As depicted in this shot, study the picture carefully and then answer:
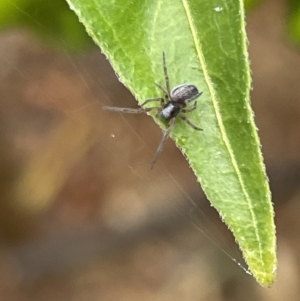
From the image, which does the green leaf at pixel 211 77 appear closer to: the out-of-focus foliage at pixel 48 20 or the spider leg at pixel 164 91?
the spider leg at pixel 164 91

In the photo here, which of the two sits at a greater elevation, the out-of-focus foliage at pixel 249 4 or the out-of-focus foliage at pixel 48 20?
the out-of-focus foliage at pixel 48 20

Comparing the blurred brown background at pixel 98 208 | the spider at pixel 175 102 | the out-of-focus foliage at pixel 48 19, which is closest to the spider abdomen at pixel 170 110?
the spider at pixel 175 102

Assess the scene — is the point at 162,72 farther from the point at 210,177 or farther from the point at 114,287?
the point at 114,287

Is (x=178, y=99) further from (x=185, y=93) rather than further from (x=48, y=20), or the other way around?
(x=48, y=20)

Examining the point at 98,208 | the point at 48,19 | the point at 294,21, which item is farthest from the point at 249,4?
the point at 98,208

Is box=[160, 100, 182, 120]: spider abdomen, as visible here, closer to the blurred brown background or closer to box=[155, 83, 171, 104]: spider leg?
box=[155, 83, 171, 104]: spider leg

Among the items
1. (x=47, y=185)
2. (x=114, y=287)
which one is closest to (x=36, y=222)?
(x=47, y=185)
